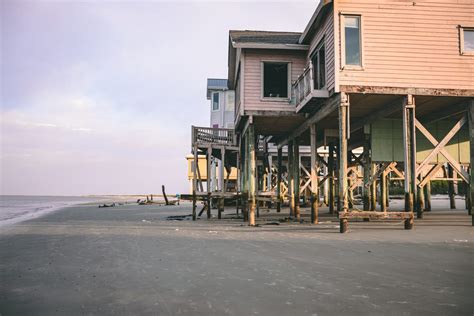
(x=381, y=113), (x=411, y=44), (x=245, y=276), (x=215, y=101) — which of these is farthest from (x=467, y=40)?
(x=215, y=101)

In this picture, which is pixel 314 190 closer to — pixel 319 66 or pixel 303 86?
pixel 303 86

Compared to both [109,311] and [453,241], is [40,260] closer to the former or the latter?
[109,311]

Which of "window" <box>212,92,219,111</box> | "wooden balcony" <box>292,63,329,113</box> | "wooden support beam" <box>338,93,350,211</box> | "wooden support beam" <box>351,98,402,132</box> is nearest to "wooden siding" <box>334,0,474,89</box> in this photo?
"wooden support beam" <box>338,93,350,211</box>

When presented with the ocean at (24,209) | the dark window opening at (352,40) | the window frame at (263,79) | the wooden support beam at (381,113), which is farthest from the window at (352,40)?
the ocean at (24,209)

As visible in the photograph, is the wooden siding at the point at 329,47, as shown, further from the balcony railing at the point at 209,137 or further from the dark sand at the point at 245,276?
A: the balcony railing at the point at 209,137

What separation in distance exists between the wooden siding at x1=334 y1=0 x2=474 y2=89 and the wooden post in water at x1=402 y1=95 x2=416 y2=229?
2.16 feet

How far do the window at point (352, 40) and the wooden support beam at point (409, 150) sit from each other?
194 cm

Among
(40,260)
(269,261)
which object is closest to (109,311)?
(269,261)

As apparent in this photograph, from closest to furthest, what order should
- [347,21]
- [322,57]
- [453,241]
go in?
[453,241], [347,21], [322,57]

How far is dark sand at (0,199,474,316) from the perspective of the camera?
450cm

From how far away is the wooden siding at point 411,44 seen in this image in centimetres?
1230

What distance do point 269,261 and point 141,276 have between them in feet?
7.26

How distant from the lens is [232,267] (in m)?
6.63

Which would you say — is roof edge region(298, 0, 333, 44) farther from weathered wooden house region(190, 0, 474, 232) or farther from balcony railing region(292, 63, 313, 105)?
balcony railing region(292, 63, 313, 105)
